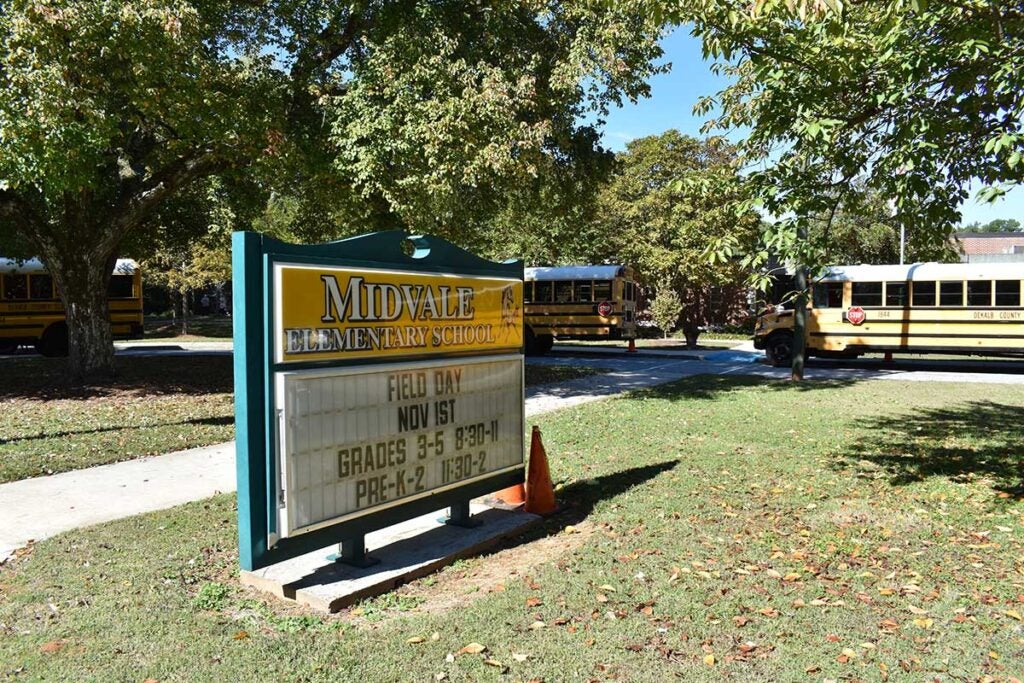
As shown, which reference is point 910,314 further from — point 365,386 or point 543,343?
point 365,386

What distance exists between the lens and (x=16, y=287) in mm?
23609

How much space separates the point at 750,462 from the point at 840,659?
4.79 m

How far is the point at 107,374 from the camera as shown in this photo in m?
Answer: 15.4

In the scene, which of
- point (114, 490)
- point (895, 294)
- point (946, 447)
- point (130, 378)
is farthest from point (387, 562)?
point (895, 294)

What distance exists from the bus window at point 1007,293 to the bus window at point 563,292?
1199cm

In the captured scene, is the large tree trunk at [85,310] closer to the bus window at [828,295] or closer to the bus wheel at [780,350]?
the bus wheel at [780,350]

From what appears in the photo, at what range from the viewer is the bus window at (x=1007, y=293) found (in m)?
19.4

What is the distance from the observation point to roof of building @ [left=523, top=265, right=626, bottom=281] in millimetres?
25781

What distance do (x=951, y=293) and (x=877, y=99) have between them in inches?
619

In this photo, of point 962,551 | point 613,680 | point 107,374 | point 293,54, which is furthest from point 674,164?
point 613,680

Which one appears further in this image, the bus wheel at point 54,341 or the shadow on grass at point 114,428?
the bus wheel at point 54,341

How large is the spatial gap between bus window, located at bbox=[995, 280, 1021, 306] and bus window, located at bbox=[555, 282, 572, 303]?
12.0 metres

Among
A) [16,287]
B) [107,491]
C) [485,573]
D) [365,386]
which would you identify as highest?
[16,287]

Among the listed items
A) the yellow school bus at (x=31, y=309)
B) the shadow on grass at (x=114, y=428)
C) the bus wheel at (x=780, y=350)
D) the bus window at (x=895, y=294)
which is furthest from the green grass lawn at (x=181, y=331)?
the bus window at (x=895, y=294)
